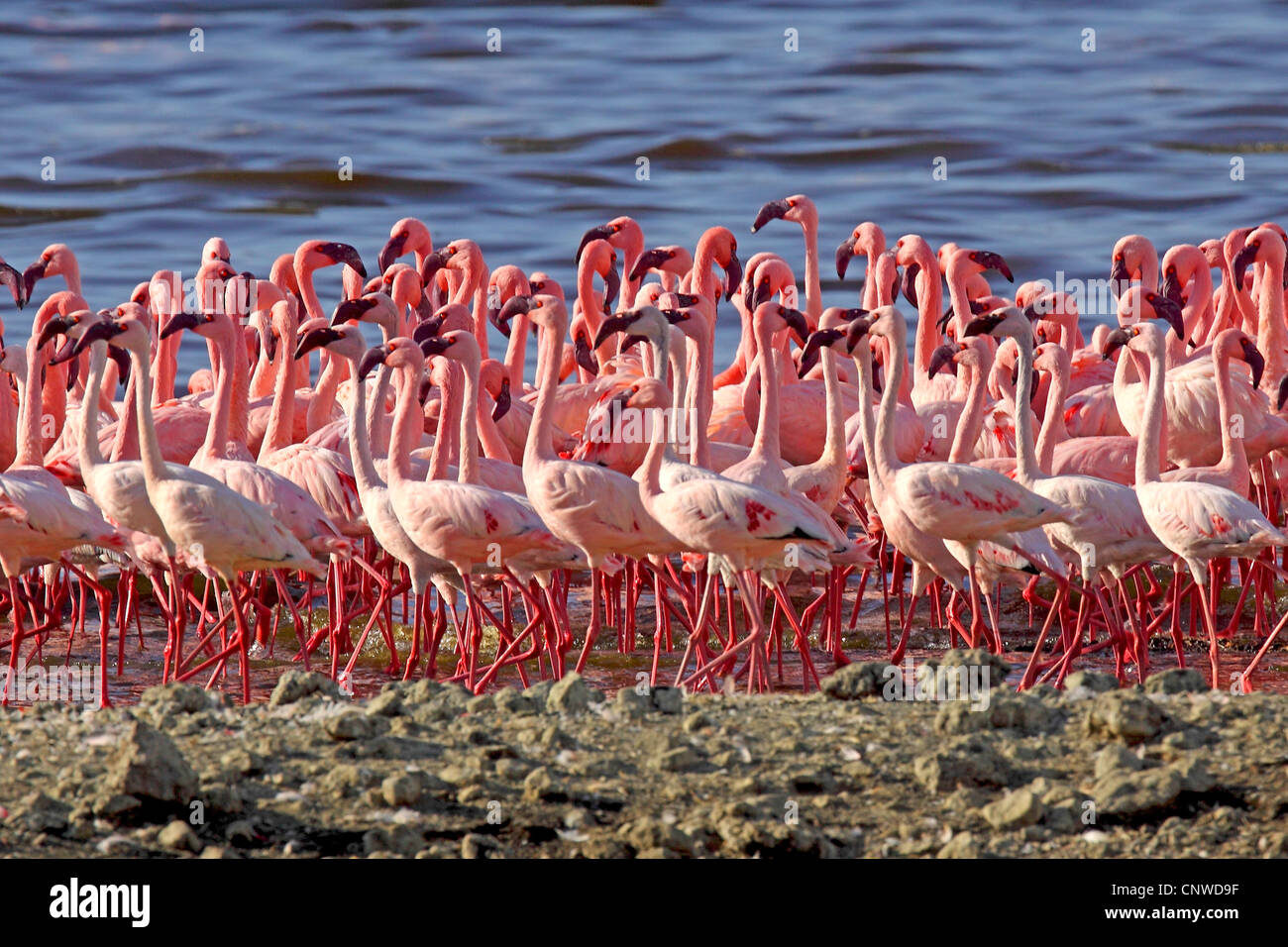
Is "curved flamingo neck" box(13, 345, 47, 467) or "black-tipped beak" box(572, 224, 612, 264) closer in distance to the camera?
"curved flamingo neck" box(13, 345, 47, 467)

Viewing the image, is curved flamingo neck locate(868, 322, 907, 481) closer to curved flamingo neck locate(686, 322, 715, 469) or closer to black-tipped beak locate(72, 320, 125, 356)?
curved flamingo neck locate(686, 322, 715, 469)

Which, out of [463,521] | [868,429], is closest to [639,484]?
[463,521]

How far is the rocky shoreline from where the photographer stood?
16.7 feet

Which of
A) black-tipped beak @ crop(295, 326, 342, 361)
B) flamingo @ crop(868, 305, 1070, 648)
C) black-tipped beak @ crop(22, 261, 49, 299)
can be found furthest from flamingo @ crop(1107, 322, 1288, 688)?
black-tipped beak @ crop(22, 261, 49, 299)

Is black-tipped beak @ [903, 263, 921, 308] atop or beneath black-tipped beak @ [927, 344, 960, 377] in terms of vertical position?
atop

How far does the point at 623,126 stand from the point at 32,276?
1570 centimetres

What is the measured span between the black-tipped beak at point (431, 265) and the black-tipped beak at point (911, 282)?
2885 mm

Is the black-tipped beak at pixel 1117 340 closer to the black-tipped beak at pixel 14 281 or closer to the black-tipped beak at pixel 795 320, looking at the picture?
the black-tipped beak at pixel 795 320

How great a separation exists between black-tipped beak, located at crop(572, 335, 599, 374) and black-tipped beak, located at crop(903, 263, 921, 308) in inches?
80.6

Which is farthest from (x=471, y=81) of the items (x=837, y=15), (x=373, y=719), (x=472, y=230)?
(x=373, y=719)

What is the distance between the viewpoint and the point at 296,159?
26484 millimetres

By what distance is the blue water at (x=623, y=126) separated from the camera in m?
23.5

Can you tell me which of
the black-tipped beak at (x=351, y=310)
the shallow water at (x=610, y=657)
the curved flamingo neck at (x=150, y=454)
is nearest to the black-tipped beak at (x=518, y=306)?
the black-tipped beak at (x=351, y=310)

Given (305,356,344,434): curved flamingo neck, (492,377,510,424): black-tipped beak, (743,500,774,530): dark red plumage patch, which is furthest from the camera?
(305,356,344,434): curved flamingo neck
